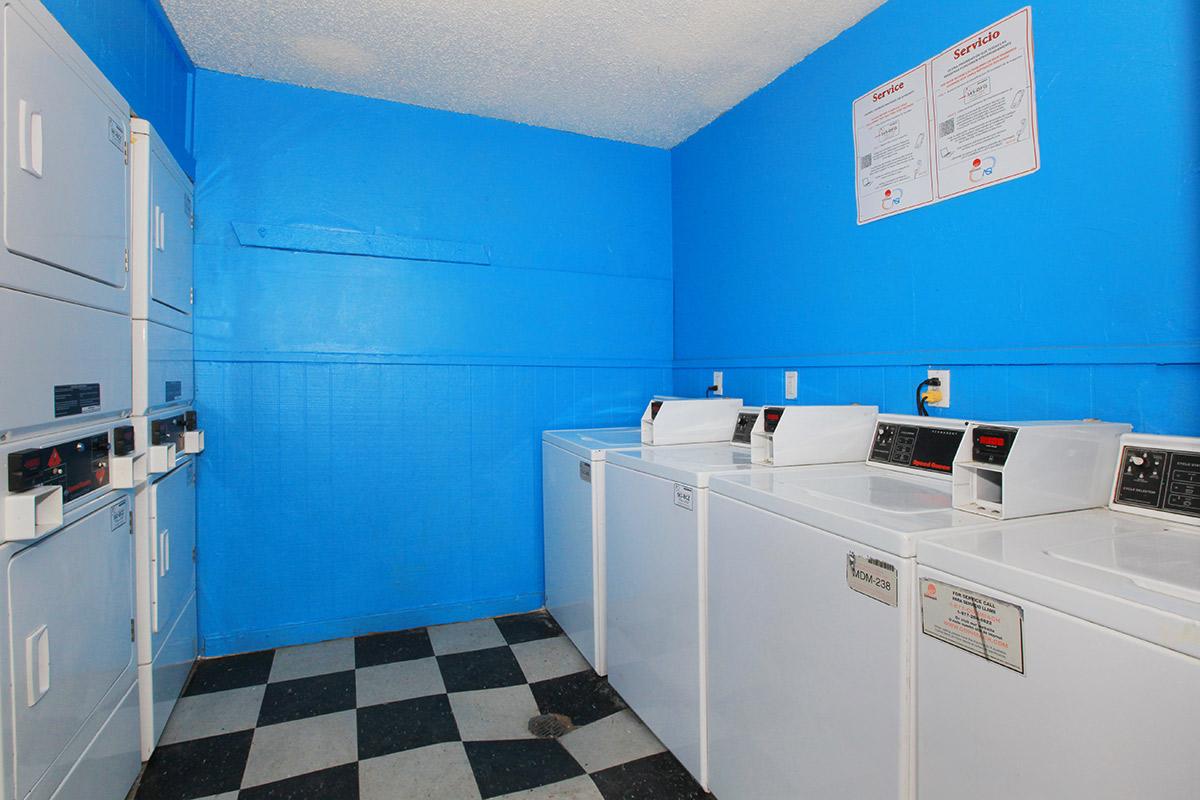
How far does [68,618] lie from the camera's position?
1.21 m

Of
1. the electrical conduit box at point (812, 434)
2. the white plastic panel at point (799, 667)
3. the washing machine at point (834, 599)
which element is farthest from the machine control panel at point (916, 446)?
the white plastic panel at point (799, 667)

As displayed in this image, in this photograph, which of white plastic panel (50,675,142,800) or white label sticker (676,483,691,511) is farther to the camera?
white label sticker (676,483,691,511)

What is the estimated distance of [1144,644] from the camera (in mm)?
699

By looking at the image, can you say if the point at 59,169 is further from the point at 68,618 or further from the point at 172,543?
Answer: the point at 172,543

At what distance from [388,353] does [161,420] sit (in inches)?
37.2

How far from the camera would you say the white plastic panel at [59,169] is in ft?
3.28

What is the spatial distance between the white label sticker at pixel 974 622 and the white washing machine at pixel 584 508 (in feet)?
4.27

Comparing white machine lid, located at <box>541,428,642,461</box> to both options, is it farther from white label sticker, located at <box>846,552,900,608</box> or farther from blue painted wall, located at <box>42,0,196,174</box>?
blue painted wall, located at <box>42,0,196,174</box>

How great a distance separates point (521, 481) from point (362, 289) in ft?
3.67

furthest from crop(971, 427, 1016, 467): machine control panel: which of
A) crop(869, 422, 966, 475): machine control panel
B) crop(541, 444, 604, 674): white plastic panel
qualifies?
crop(541, 444, 604, 674): white plastic panel

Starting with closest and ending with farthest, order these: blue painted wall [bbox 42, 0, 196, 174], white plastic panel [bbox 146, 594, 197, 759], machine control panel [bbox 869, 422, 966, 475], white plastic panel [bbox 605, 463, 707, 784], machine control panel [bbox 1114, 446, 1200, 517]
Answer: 1. machine control panel [bbox 1114, 446, 1200, 517]
2. blue painted wall [bbox 42, 0, 196, 174]
3. machine control panel [bbox 869, 422, 966, 475]
4. white plastic panel [bbox 605, 463, 707, 784]
5. white plastic panel [bbox 146, 594, 197, 759]

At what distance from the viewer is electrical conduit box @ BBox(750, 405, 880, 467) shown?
174 centimetres

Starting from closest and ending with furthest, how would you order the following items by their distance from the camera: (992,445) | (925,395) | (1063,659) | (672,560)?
(1063,659) < (992,445) < (672,560) < (925,395)

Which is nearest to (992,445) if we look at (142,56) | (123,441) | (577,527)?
(577,527)
